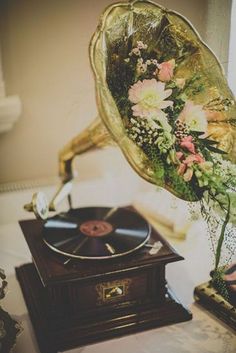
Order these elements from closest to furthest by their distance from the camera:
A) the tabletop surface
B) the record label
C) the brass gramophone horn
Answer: the brass gramophone horn
the tabletop surface
the record label

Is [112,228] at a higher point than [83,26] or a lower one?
lower

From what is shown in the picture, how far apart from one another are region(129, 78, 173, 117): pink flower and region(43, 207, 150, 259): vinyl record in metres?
0.31

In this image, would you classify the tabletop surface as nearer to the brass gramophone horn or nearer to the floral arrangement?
the floral arrangement

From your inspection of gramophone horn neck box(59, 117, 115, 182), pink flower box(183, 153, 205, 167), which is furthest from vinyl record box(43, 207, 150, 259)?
pink flower box(183, 153, 205, 167)

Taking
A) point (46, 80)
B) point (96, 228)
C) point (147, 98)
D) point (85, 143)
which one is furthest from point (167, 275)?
point (46, 80)

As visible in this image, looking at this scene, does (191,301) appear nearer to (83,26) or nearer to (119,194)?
(119,194)

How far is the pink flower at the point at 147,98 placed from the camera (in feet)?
3.25

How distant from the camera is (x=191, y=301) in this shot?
118 centimetres

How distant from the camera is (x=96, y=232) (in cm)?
117

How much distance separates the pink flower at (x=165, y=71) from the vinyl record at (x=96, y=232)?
14.5 inches

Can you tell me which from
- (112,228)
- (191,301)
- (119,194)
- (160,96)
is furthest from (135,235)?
(119,194)

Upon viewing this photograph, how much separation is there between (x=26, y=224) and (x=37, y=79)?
0.49 metres

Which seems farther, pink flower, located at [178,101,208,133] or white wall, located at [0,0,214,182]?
white wall, located at [0,0,214,182]

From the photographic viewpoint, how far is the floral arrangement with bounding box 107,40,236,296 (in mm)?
958
